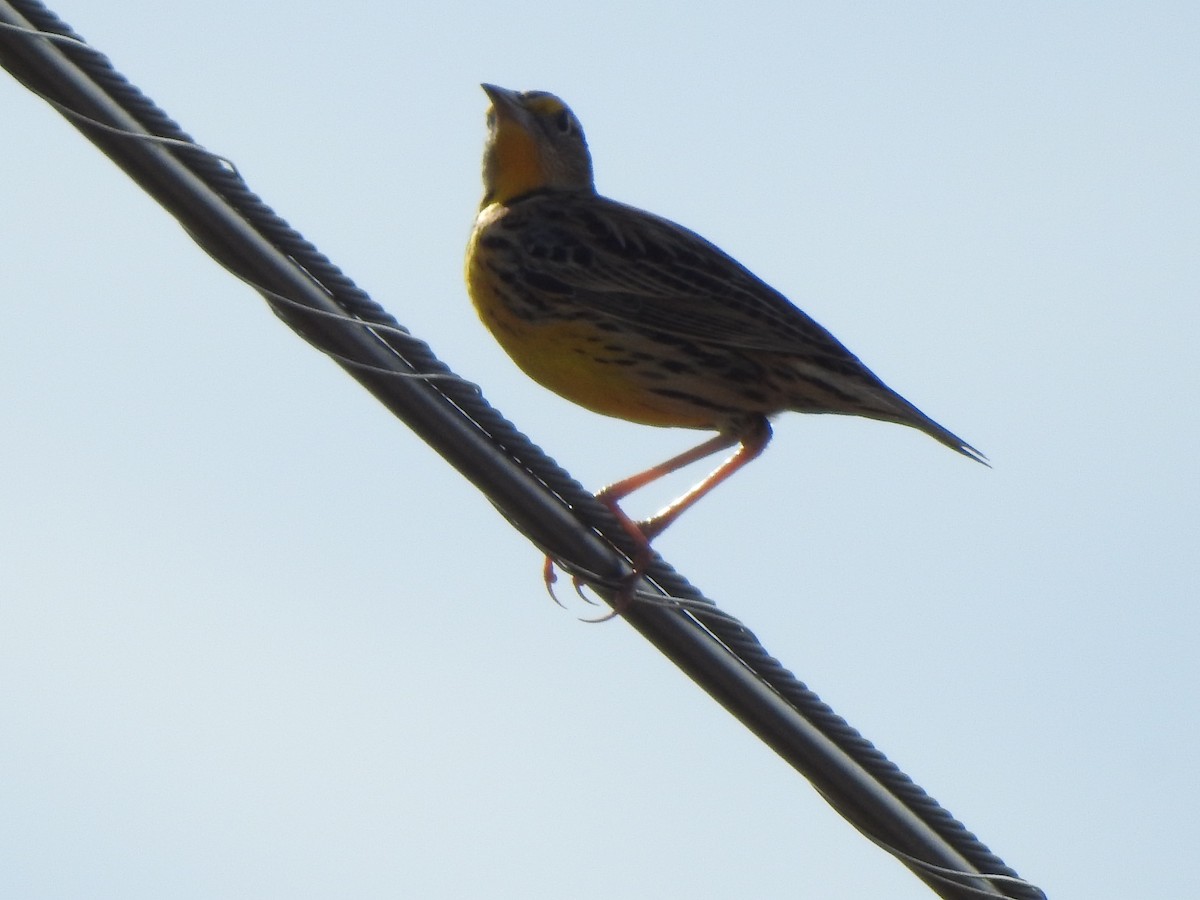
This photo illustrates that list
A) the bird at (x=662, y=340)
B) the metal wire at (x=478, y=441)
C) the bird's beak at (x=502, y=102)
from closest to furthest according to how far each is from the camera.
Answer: the metal wire at (x=478, y=441)
the bird at (x=662, y=340)
the bird's beak at (x=502, y=102)

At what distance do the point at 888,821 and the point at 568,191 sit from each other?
204 inches

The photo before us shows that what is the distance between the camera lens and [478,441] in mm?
4945

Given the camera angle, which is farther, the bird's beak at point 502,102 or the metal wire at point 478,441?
the bird's beak at point 502,102

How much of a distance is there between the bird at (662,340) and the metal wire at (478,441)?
246cm

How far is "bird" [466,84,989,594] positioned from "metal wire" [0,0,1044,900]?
246 centimetres

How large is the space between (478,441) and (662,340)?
10.5 feet

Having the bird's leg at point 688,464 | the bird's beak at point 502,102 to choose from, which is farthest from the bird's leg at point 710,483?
the bird's beak at point 502,102

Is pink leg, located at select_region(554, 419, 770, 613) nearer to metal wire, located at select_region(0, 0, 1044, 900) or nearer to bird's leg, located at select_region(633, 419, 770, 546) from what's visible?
bird's leg, located at select_region(633, 419, 770, 546)

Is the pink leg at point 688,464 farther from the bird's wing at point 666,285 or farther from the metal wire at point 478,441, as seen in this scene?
the metal wire at point 478,441

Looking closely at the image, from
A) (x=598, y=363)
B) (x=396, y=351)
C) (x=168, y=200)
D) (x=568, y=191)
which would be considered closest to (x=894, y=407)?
(x=598, y=363)

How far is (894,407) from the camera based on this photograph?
308 inches

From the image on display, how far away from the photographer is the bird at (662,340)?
8.01 metres

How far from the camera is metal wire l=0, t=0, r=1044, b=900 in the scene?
15.3 ft

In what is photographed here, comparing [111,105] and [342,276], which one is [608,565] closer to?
[342,276]
